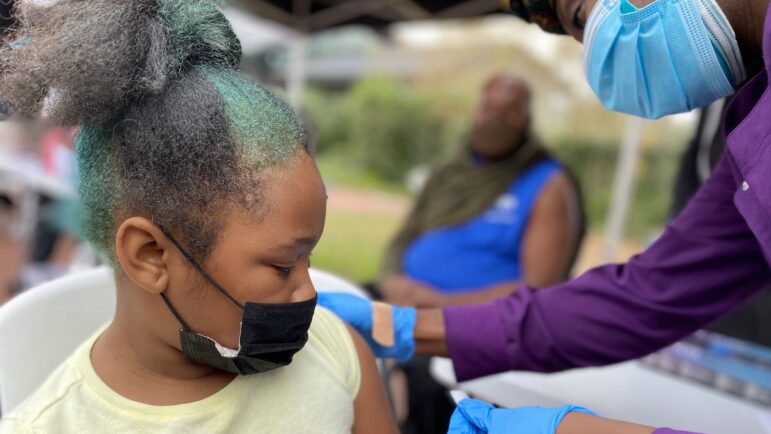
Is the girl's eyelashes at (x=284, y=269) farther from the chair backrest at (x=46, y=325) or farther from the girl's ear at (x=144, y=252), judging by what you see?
the chair backrest at (x=46, y=325)

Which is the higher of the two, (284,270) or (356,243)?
(284,270)

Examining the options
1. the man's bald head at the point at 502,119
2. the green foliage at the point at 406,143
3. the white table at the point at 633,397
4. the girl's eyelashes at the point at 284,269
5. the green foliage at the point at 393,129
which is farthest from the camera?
the green foliage at the point at 393,129

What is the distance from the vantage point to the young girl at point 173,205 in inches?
32.9

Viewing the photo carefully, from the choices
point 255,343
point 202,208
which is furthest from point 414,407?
point 202,208

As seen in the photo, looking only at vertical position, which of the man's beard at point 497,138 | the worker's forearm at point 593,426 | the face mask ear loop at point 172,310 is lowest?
the man's beard at point 497,138

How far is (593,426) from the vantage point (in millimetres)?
884

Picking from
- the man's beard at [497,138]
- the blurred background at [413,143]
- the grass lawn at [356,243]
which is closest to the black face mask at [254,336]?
the blurred background at [413,143]

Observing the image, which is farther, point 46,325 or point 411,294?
point 411,294

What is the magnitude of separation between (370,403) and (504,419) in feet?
0.91

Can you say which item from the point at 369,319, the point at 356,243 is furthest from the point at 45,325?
the point at 356,243

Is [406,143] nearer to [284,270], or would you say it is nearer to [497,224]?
[497,224]

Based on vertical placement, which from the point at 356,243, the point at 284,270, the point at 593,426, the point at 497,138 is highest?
the point at 284,270

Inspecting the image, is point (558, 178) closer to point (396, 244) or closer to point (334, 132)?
point (396, 244)

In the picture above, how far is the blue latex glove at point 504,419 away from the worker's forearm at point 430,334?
362 mm
